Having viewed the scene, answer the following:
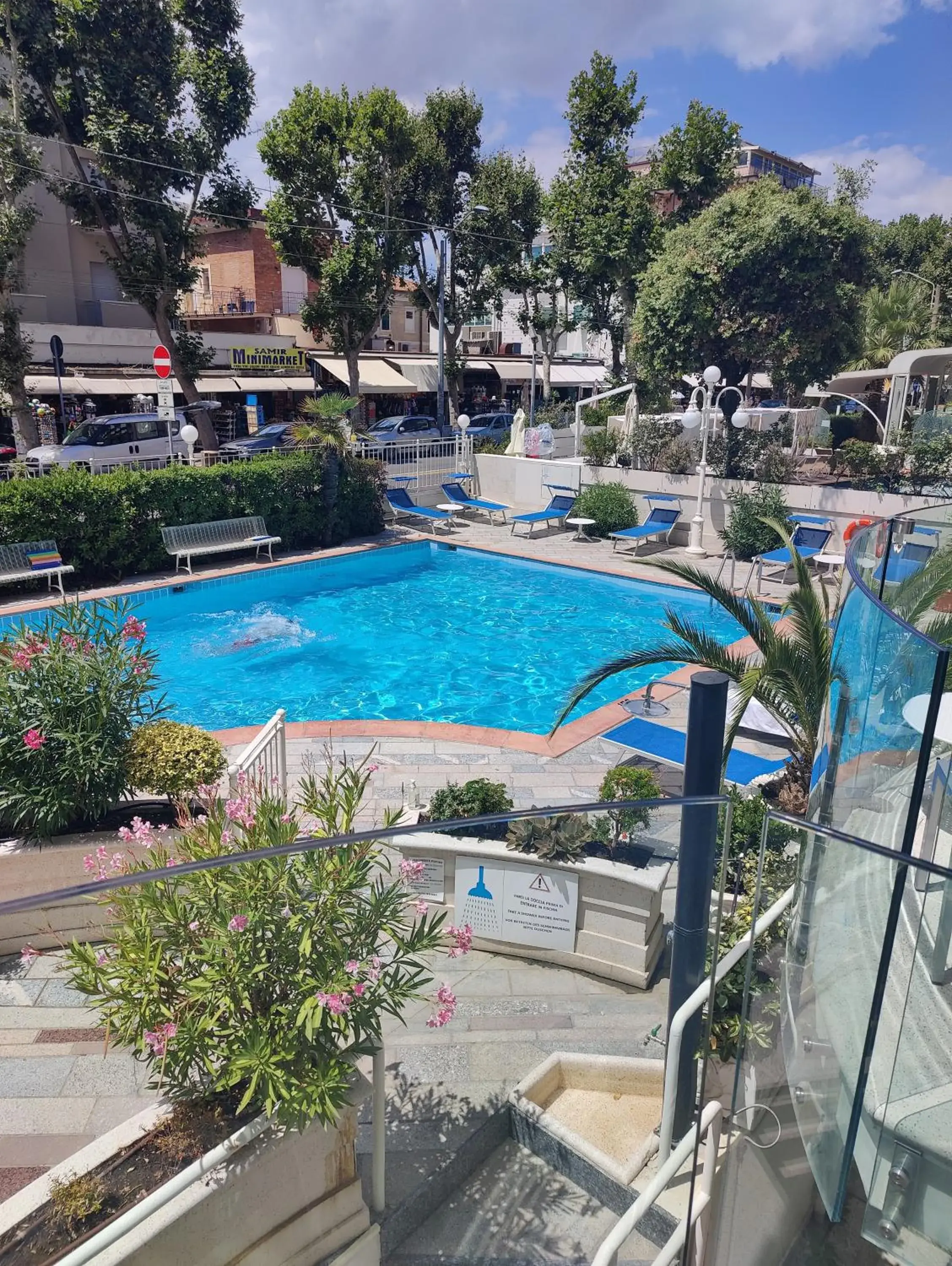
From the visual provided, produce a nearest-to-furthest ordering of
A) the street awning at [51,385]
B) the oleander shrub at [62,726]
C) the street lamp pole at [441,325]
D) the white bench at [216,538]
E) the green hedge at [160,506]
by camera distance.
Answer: the oleander shrub at [62,726] < the green hedge at [160,506] < the white bench at [216,538] < the street awning at [51,385] < the street lamp pole at [441,325]

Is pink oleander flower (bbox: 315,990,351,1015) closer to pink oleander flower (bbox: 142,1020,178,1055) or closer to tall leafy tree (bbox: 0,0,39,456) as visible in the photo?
Result: pink oleander flower (bbox: 142,1020,178,1055)

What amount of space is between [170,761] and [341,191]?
26.0m

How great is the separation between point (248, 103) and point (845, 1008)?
25.4 meters

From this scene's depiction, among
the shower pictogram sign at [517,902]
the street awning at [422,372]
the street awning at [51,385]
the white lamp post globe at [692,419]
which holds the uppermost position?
the street awning at [422,372]

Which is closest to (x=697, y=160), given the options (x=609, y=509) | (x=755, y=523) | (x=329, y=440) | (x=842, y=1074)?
(x=609, y=509)

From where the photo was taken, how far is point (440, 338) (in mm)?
31031

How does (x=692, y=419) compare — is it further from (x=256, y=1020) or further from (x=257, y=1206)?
(x=257, y=1206)

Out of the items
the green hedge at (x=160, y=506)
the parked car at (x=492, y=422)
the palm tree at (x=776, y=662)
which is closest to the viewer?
the palm tree at (x=776, y=662)

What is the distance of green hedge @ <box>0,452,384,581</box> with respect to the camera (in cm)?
1427

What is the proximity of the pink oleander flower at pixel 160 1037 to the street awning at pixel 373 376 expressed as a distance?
3230cm

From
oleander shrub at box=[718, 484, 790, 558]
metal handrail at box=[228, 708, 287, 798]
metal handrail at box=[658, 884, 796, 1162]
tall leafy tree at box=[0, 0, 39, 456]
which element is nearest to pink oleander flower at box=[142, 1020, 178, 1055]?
metal handrail at box=[658, 884, 796, 1162]

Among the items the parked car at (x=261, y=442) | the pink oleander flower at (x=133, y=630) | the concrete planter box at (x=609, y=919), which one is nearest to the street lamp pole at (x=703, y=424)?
the parked car at (x=261, y=442)

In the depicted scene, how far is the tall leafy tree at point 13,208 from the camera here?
61.7ft

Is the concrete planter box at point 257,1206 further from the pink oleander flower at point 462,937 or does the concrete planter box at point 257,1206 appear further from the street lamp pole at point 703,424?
the street lamp pole at point 703,424
